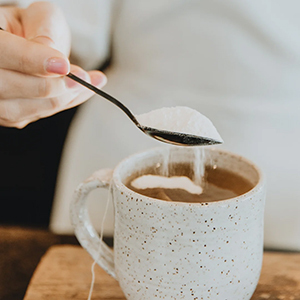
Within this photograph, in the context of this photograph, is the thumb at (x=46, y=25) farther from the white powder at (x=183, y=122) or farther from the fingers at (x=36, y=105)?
the white powder at (x=183, y=122)

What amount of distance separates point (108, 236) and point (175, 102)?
12.0 inches

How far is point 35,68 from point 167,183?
22 centimetres

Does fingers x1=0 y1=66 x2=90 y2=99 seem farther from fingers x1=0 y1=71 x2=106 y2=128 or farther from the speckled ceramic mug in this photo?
the speckled ceramic mug

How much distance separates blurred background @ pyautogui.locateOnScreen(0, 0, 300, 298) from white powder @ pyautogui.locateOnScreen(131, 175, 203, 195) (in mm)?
265

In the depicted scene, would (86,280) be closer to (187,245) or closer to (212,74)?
(187,245)

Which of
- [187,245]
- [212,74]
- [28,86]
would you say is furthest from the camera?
[212,74]

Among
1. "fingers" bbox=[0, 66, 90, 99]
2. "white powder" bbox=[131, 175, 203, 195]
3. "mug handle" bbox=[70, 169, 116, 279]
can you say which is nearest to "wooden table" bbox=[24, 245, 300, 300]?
"mug handle" bbox=[70, 169, 116, 279]

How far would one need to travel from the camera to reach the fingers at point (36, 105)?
61 cm

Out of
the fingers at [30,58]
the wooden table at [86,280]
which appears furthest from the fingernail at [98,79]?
the wooden table at [86,280]

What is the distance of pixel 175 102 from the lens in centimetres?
83

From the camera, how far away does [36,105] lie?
2.02ft

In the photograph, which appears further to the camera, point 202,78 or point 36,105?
point 202,78

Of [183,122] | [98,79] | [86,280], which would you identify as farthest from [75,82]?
[86,280]

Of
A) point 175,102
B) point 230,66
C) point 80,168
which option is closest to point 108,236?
point 80,168
